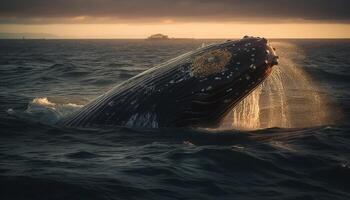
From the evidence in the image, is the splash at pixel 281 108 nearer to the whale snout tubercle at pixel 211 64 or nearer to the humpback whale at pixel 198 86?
the humpback whale at pixel 198 86

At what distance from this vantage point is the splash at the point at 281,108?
1001 cm

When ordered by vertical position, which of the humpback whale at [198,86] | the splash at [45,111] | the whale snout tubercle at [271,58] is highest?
the whale snout tubercle at [271,58]

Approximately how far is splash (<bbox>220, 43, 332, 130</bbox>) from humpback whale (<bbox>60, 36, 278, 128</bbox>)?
3.09ft

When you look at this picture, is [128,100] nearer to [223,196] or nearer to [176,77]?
[176,77]

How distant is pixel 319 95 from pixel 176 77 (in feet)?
34.4

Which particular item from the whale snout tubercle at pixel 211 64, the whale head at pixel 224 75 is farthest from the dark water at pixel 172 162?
the whale snout tubercle at pixel 211 64

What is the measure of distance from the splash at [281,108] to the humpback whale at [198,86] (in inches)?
37.1

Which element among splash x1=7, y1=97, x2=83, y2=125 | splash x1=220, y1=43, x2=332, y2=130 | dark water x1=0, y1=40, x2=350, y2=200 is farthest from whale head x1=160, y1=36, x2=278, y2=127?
splash x1=7, y1=97, x2=83, y2=125

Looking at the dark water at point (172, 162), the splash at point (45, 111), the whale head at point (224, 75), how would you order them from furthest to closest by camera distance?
the splash at point (45, 111) → the whale head at point (224, 75) → the dark water at point (172, 162)

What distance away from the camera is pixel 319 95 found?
17.7 meters

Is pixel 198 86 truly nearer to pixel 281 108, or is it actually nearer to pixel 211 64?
pixel 211 64

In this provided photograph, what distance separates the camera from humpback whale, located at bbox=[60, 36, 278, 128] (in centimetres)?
826

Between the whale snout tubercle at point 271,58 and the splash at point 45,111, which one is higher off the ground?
the whale snout tubercle at point 271,58

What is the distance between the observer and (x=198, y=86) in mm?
8266
